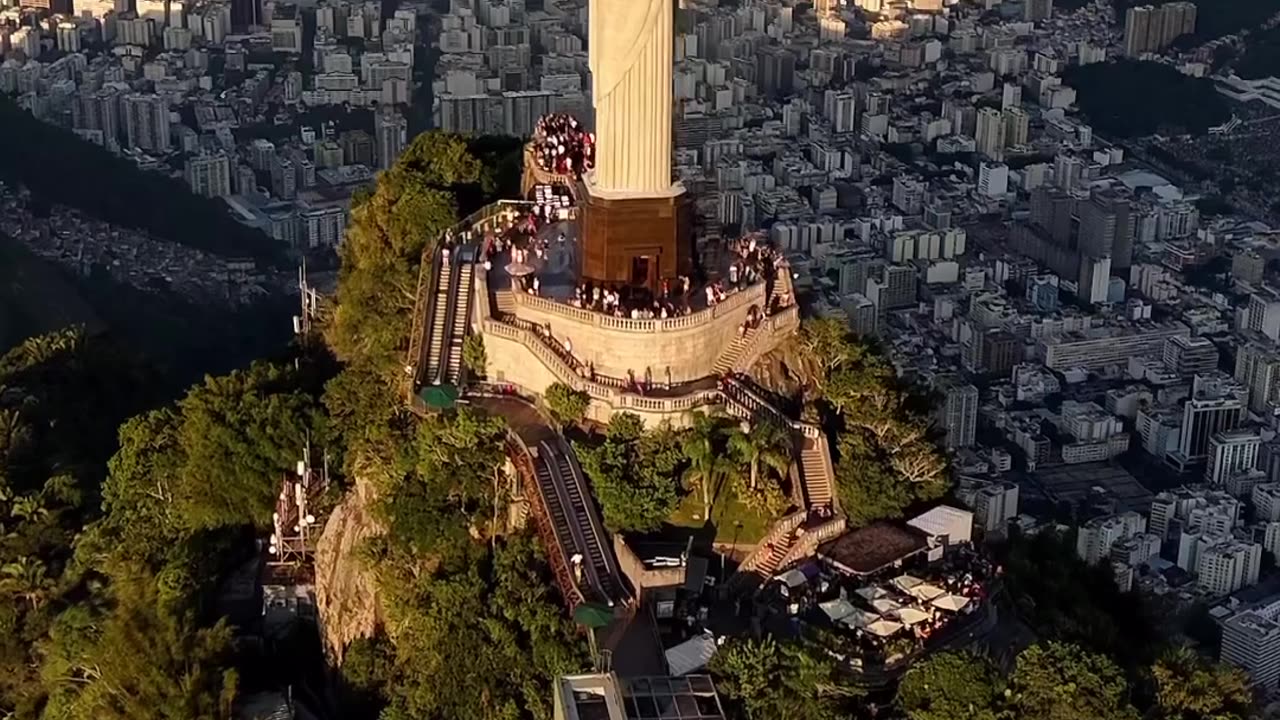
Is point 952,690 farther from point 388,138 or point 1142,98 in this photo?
point 1142,98

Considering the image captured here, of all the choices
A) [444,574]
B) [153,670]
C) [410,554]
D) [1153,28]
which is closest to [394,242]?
[410,554]

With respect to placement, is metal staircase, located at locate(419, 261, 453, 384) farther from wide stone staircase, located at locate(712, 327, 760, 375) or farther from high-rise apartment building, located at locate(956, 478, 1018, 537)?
high-rise apartment building, located at locate(956, 478, 1018, 537)

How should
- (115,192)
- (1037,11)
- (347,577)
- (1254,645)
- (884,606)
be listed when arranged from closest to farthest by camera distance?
(884,606) → (347,577) → (1254,645) → (115,192) → (1037,11)

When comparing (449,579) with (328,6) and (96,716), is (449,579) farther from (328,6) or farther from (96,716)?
(328,6)

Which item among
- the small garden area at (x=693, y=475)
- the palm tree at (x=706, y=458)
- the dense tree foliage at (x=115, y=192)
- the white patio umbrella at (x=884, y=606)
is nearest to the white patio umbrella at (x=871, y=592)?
the white patio umbrella at (x=884, y=606)

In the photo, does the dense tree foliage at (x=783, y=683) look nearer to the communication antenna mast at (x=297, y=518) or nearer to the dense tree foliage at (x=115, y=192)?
the communication antenna mast at (x=297, y=518)

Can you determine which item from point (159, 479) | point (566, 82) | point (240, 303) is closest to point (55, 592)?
point (159, 479)

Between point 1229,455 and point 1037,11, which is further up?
point 1037,11
